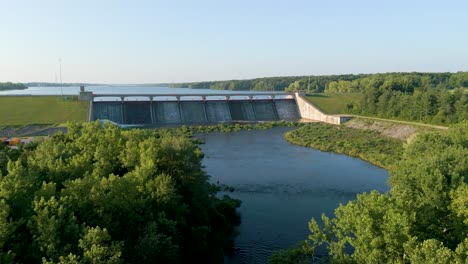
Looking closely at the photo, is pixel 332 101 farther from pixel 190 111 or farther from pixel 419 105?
pixel 190 111

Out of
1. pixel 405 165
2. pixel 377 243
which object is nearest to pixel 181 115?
pixel 405 165

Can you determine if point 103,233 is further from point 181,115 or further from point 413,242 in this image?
point 181,115

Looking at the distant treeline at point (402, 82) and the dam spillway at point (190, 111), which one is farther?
the distant treeline at point (402, 82)

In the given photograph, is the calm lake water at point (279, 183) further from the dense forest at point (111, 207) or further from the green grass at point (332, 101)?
the green grass at point (332, 101)

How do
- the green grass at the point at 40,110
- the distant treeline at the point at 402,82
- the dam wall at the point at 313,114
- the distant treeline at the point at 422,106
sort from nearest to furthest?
the green grass at the point at 40,110 → the distant treeline at the point at 422,106 → the dam wall at the point at 313,114 → the distant treeline at the point at 402,82

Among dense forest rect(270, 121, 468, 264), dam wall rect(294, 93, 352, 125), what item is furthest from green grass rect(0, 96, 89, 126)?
dense forest rect(270, 121, 468, 264)

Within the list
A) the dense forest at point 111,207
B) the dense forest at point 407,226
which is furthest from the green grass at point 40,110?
the dense forest at point 407,226

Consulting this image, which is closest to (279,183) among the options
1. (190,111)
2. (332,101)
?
(190,111)
